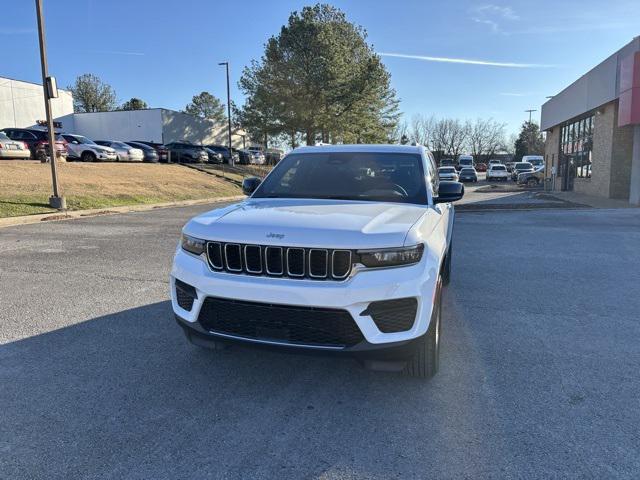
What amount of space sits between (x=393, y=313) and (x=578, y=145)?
93.3 ft

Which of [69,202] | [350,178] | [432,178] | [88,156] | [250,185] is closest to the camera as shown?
[350,178]

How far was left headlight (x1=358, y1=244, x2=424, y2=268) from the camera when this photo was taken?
9.84ft

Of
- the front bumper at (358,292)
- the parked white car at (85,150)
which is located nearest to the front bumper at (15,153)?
the parked white car at (85,150)

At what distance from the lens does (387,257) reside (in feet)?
9.89

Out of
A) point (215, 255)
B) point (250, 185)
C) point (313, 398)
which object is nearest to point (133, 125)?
point (250, 185)

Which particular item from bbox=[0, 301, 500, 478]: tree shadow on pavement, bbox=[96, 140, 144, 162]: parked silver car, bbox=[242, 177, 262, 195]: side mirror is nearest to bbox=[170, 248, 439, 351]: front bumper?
bbox=[0, 301, 500, 478]: tree shadow on pavement

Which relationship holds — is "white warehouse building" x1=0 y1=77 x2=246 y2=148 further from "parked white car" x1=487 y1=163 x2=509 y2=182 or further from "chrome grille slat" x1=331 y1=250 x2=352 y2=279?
"chrome grille slat" x1=331 y1=250 x2=352 y2=279

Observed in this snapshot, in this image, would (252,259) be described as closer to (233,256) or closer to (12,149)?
(233,256)

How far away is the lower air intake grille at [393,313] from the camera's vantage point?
2961 millimetres

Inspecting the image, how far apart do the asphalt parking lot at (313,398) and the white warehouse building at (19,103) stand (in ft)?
139

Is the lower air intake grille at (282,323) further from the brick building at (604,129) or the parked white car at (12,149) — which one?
the parked white car at (12,149)

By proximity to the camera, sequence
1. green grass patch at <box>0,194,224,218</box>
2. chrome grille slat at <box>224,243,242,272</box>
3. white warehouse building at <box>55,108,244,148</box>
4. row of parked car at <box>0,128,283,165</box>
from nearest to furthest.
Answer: chrome grille slat at <box>224,243,242,272</box> < green grass patch at <box>0,194,224,218</box> < row of parked car at <box>0,128,283,165</box> < white warehouse building at <box>55,108,244,148</box>

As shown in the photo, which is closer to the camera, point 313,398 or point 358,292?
point 358,292

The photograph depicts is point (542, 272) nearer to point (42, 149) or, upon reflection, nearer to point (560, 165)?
point (42, 149)
